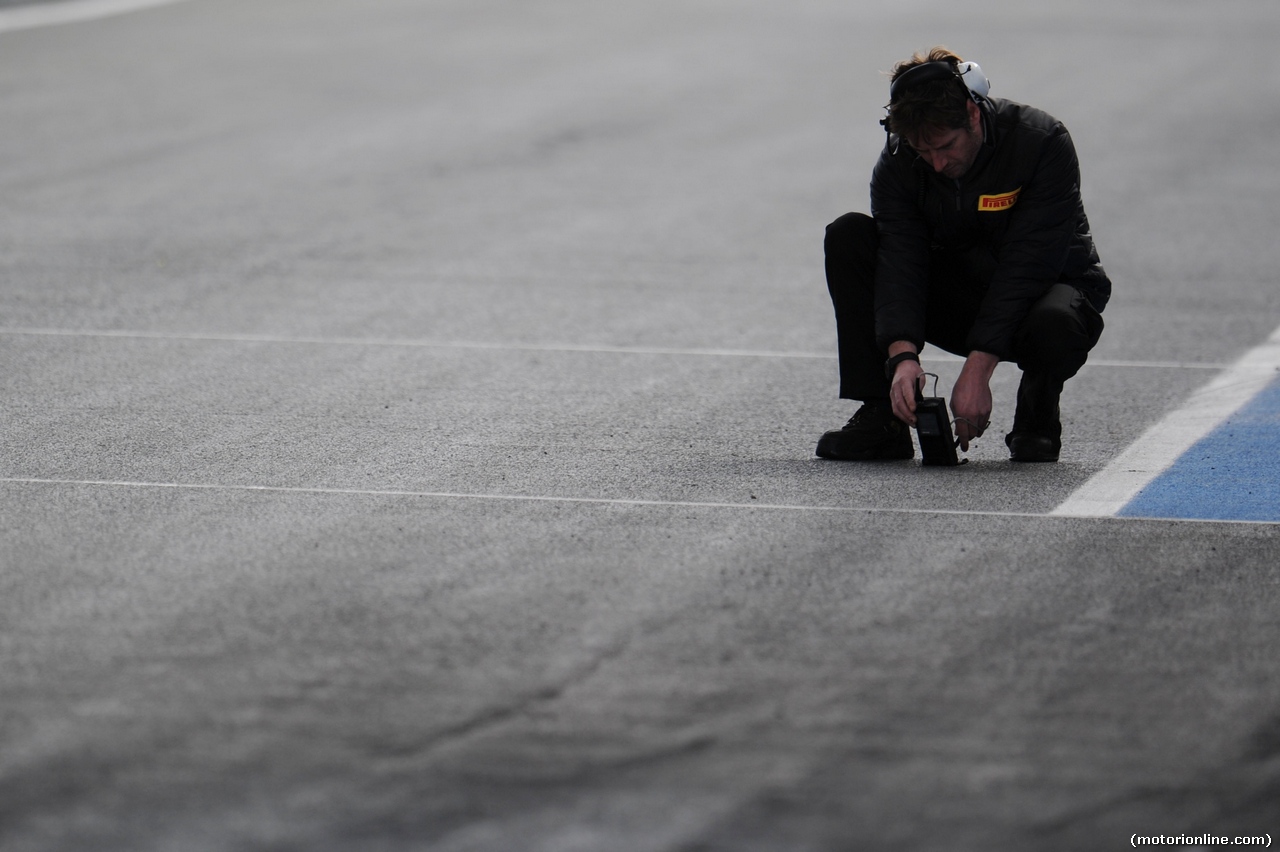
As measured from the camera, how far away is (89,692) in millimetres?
3857

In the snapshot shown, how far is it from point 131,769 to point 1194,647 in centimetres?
224

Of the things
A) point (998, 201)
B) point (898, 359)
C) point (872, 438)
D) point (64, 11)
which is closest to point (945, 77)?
point (998, 201)

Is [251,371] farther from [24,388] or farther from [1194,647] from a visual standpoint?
[1194,647]

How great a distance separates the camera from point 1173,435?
6.37 meters

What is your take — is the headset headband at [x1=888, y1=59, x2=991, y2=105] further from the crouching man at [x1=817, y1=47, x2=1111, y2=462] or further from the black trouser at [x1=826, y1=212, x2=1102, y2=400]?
the black trouser at [x1=826, y1=212, x2=1102, y2=400]

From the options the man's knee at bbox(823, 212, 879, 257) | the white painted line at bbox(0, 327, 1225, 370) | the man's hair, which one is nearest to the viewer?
the man's hair

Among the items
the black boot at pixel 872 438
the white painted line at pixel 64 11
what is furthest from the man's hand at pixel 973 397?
the white painted line at pixel 64 11

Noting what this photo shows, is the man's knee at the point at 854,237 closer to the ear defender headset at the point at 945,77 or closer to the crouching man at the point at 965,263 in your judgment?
the crouching man at the point at 965,263

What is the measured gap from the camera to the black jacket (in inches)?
222

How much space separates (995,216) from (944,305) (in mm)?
385

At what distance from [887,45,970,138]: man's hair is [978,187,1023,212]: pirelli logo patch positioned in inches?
12.1

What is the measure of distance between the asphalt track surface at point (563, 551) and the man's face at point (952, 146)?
0.92 m

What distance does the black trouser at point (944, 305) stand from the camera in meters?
5.70

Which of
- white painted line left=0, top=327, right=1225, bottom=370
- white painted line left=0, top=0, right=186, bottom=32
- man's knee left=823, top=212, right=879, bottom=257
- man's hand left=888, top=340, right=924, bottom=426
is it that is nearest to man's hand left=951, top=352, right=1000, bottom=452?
man's hand left=888, top=340, right=924, bottom=426
